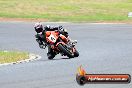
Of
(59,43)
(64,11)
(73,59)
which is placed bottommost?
(64,11)

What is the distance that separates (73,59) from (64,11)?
28.9 metres

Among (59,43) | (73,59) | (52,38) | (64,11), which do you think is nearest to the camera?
(59,43)

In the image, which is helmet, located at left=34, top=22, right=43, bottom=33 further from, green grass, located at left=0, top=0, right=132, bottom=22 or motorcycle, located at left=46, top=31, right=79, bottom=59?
green grass, located at left=0, top=0, right=132, bottom=22

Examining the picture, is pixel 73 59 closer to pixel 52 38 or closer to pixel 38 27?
pixel 52 38

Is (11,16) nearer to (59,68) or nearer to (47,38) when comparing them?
(47,38)

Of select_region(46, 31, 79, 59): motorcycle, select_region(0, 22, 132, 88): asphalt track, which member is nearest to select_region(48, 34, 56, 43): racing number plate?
select_region(46, 31, 79, 59): motorcycle

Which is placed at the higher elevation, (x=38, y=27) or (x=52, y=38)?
(x=38, y=27)

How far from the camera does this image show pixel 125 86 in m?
11.2

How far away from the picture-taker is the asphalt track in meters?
12.6

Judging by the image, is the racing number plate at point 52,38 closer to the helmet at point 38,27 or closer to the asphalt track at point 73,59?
the helmet at point 38,27

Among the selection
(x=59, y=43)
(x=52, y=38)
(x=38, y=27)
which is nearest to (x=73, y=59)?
(x=59, y=43)

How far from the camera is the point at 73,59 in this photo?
60.8 ft

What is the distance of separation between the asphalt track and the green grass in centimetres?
413

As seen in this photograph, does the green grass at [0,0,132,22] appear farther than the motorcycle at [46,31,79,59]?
Yes
